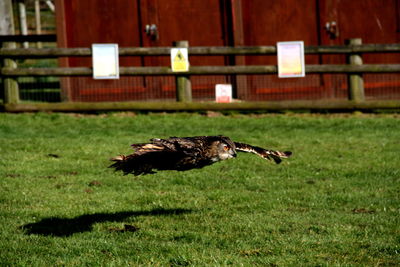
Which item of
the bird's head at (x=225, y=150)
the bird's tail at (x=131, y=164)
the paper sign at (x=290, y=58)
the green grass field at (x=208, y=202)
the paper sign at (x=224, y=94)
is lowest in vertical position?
the green grass field at (x=208, y=202)

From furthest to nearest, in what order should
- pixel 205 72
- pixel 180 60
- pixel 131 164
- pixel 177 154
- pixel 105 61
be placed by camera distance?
pixel 105 61 → pixel 180 60 → pixel 205 72 → pixel 131 164 → pixel 177 154

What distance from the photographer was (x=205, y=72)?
53.8ft

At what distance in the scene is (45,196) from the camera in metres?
9.42

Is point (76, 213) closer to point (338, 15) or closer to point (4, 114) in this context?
point (4, 114)

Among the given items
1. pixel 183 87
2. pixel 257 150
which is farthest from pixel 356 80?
pixel 257 150

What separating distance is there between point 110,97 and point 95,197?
9.63 m

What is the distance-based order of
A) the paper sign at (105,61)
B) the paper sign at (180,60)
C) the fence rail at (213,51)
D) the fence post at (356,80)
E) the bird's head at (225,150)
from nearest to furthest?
the bird's head at (225,150) < the fence rail at (213,51) < the fence post at (356,80) < the paper sign at (180,60) < the paper sign at (105,61)

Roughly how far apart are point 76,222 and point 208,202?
1678 millimetres

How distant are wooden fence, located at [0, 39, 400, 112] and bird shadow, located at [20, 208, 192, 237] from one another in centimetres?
795

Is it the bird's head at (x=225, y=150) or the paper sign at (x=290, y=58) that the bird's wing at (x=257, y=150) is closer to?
the bird's head at (x=225, y=150)

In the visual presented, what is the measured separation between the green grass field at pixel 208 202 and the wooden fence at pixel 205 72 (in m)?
1.41

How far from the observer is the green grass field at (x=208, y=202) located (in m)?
6.88

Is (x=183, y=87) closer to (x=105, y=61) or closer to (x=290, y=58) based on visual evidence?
(x=105, y=61)

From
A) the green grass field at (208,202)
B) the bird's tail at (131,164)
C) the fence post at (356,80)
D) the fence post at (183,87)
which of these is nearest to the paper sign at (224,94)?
the fence post at (183,87)
